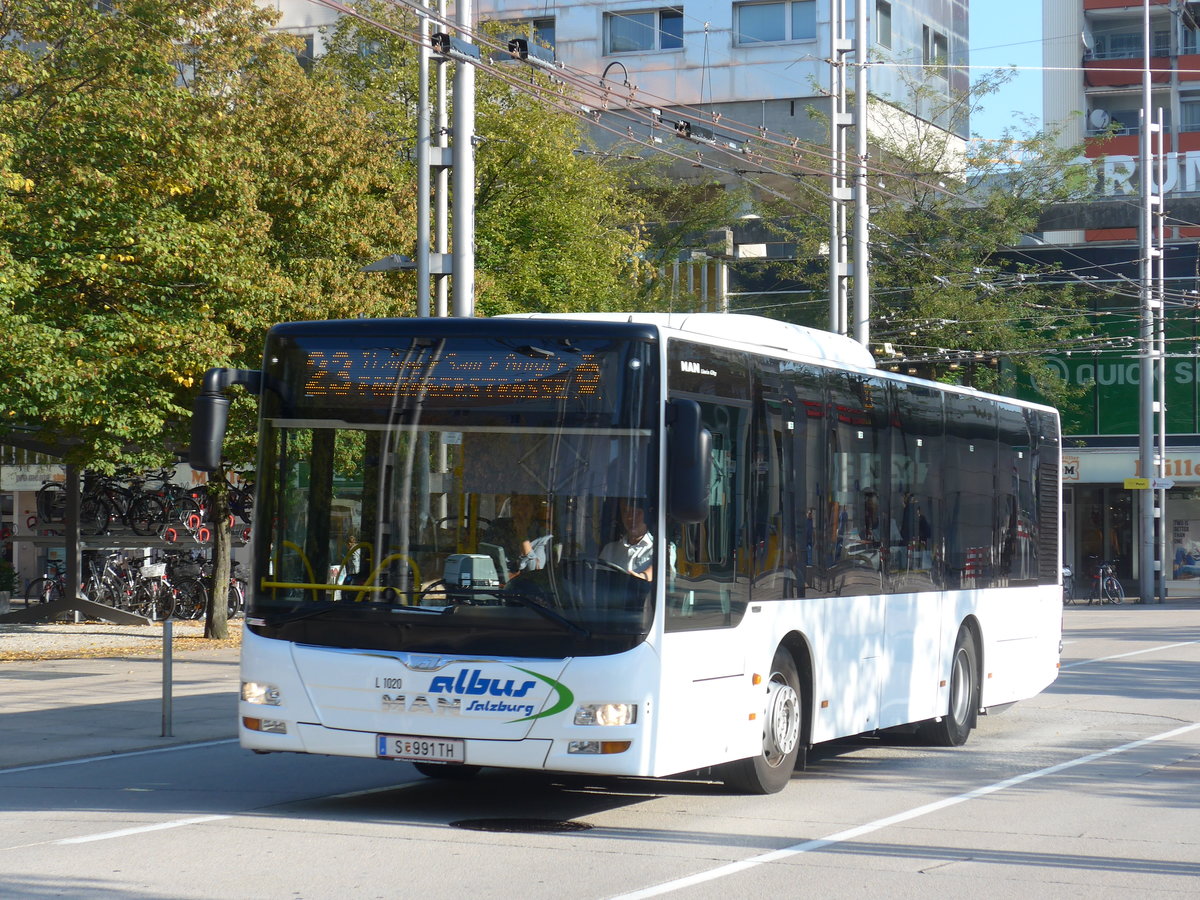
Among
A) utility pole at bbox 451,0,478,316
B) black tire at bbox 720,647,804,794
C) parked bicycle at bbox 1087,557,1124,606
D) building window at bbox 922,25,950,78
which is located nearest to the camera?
black tire at bbox 720,647,804,794

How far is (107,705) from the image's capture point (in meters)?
16.8

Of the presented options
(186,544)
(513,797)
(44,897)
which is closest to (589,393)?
(513,797)

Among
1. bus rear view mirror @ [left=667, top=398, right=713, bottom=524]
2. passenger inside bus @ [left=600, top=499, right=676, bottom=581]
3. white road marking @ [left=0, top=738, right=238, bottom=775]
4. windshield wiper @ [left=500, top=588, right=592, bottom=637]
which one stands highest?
bus rear view mirror @ [left=667, top=398, right=713, bottom=524]

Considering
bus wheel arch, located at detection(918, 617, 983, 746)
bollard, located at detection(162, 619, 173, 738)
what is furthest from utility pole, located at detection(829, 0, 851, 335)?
bollard, located at detection(162, 619, 173, 738)

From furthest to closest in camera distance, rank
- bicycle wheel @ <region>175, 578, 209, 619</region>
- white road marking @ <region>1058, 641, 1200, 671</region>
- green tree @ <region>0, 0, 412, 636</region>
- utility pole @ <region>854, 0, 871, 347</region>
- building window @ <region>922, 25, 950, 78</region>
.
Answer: building window @ <region>922, 25, 950, 78</region>
utility pole @ <region>854, 0, 871, 347</region>
bicycle wheel @ <region>175, 578, 209, 619</region>
white road marking @ <region>1058, 641, 1200, 671</region>
green tree @ <region>0, 0, 412, 636</region>

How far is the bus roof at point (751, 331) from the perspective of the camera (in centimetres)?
998

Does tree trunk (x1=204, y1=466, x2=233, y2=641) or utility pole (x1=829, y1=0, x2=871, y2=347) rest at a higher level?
utility pole (x1=829, y1=0, x2=871, y2=347)

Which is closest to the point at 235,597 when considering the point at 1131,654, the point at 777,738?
the point at 1131,654

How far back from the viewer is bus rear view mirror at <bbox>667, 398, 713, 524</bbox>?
8.97 meters

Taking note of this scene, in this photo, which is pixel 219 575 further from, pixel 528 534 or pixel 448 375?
pixel 528 534

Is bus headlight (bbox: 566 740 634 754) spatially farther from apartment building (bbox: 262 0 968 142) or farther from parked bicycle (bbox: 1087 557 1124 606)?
apartment building (bbox: 262 0 968 142)

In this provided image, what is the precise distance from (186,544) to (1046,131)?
28276 millimetres

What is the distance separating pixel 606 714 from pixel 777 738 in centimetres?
200

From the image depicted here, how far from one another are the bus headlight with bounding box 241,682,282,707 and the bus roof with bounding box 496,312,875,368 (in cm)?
252
